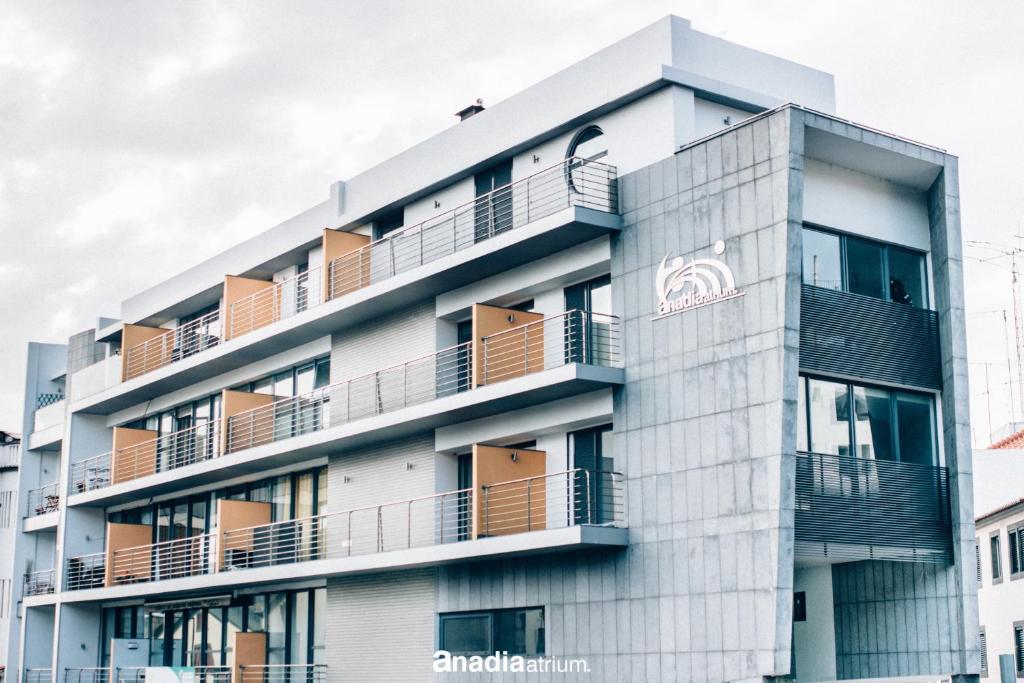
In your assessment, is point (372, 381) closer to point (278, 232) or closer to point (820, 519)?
point (278, 232)

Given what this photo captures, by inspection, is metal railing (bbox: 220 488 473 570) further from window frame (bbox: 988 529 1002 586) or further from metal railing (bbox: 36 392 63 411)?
window frame (bbox: 988 529 1002 586)

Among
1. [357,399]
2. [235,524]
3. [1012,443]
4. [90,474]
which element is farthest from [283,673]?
[1012,443]

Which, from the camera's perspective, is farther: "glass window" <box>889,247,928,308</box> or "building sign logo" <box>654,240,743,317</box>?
"glass window" <box>889,247,928,308</box>

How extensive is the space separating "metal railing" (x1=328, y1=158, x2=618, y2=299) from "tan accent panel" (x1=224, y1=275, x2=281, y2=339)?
13.5 feet

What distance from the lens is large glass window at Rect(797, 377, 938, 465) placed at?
70.9 feet

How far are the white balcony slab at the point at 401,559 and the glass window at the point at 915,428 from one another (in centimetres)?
486

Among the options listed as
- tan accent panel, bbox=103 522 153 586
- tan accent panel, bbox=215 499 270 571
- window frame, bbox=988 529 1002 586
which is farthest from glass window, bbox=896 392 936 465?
tan accent panel, bbox=103 522 153 586

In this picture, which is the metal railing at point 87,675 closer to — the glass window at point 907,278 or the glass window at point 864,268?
the glass window at point 864,268

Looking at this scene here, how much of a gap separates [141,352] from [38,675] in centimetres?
1007

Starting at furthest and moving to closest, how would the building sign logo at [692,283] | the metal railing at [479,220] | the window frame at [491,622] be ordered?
the window frame at [491,622] → the metal railing at [479,220] → the building sign logo at [692,283]

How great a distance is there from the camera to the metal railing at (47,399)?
45031 mm

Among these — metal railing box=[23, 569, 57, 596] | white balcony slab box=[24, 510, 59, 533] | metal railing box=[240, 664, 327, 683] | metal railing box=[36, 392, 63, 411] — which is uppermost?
metal railing box=[36, 392, 63, 411]

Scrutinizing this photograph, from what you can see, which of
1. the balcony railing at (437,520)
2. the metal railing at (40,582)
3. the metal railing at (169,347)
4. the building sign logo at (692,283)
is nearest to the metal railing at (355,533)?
the balcony railing at (437,520)

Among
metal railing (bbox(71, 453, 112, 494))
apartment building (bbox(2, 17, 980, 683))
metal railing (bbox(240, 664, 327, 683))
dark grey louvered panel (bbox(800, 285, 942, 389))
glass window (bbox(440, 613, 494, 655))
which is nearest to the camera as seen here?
apartment building (bbox(2, 17, 980, 683))
